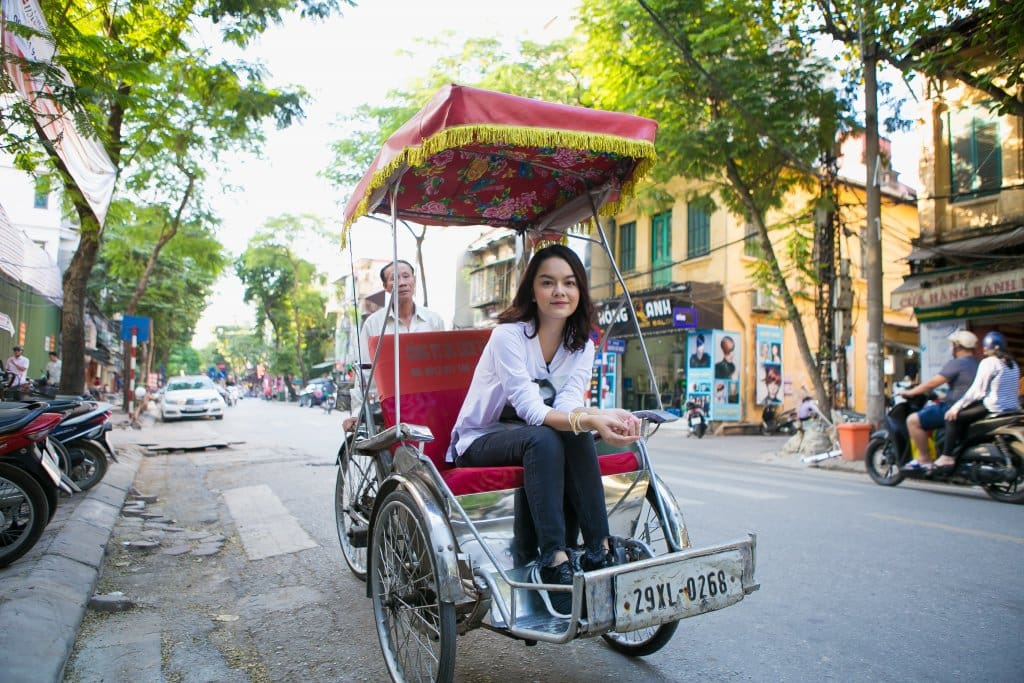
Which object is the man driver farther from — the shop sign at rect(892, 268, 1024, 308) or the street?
the shop sign at rect(892, 268, 1024, 308)

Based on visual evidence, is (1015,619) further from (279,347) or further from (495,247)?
(279,347)

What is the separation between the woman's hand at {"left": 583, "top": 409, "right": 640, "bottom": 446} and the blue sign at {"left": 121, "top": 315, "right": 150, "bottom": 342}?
17.9 meters

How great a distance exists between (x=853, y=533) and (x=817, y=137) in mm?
8546

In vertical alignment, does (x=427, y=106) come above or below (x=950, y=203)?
below

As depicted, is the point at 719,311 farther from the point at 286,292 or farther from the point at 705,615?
the point at 286,292

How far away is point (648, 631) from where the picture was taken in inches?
116

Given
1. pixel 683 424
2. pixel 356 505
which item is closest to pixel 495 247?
pixel 356 505

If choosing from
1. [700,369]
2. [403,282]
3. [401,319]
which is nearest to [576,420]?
[403,282]

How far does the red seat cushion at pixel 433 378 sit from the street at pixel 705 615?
102 centimetres

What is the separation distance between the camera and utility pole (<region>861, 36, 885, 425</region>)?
10.4m

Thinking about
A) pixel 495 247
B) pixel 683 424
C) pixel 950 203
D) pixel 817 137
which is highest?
pixel 817 137

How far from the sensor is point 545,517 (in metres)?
2.57

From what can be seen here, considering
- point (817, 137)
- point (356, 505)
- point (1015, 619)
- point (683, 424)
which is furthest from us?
point (683, 424)

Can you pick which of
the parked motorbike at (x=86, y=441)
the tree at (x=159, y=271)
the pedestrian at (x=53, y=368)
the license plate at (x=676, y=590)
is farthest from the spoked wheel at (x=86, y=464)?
the license plate at (x=676, y=590)
